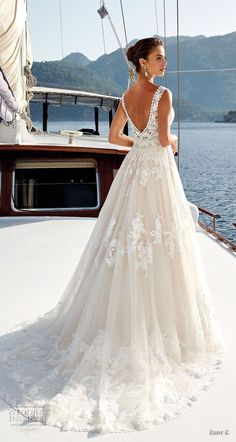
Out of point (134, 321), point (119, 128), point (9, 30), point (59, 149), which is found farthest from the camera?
point (59, 149)

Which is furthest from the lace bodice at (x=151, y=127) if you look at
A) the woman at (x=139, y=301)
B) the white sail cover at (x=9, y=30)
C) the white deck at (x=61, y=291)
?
the white deck at (x=61, y=291)

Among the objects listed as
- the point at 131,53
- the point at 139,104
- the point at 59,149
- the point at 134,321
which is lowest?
the point at 134,321

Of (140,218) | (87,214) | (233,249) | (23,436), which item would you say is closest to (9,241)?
(87,214)

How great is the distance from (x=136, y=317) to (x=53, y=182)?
17.3 ft

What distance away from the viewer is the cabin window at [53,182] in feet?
25.7

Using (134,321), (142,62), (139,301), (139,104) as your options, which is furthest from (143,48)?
(134,321)

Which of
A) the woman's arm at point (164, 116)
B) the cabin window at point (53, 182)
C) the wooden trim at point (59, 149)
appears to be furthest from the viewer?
the cabin window at point (53, 182)

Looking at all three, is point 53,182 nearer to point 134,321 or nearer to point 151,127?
point 151,127

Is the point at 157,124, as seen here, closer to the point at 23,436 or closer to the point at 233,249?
the point at 23,436

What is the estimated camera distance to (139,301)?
3051 mm

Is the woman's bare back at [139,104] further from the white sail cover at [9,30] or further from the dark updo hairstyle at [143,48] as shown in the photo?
the white sail cover at [9,30]

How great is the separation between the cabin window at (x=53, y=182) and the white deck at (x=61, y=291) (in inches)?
15.9

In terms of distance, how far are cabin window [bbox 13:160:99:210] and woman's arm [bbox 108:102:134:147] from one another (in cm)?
445

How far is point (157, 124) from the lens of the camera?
3.11 m
